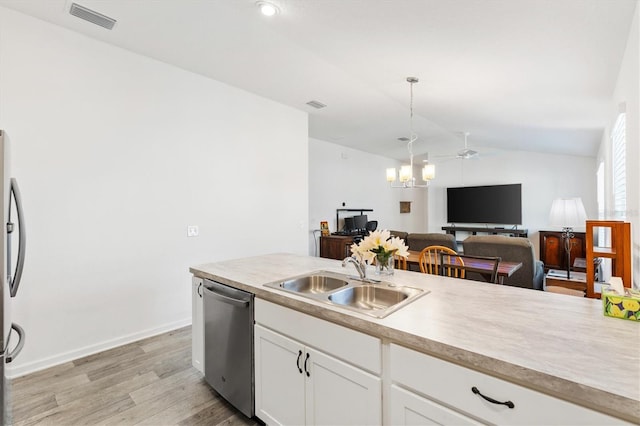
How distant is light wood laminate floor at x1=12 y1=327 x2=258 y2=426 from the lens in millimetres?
1997

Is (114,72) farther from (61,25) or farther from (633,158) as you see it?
(633,158)

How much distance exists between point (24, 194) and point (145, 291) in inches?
53.4

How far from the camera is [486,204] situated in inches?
299

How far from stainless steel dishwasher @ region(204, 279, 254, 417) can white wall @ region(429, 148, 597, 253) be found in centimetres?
647

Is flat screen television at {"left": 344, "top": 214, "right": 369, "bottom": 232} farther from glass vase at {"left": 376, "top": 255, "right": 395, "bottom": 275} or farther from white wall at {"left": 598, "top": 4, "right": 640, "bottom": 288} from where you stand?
white wall at {"left": 598, "top": 4, "right": 640, "bottom": 288}

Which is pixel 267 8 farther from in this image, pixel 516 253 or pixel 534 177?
pixel 534 177

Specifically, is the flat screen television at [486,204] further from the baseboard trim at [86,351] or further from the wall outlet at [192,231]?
the baseboard trim at [86,351]

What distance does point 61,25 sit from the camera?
271cm

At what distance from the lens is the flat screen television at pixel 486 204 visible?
23.6 feet

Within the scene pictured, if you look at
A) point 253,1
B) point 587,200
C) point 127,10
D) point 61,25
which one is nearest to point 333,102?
point 253,1

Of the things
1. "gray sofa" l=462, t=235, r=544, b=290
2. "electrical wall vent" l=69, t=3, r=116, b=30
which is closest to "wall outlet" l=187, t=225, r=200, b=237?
"electrical wall vent" l=69, t=3, r=116, b=30

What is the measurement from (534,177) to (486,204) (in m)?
1.15

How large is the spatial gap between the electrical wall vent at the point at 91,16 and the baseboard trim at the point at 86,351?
2.76 meters

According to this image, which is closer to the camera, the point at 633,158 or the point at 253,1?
the point at 633,158
